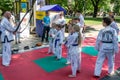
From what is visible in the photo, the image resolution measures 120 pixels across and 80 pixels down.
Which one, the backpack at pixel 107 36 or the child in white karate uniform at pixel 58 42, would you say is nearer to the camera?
the backpack at pixel 107 36

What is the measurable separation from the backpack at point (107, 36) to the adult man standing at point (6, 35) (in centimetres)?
321

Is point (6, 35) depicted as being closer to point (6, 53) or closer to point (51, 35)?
point (6, 53)

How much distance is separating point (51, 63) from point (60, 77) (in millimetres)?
1517

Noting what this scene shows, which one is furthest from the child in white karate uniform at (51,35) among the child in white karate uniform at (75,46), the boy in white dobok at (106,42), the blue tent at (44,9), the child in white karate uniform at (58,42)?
the blue tent at (44,9)

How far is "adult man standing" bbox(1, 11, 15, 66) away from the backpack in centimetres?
321

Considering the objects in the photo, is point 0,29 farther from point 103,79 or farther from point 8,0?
point 8,0

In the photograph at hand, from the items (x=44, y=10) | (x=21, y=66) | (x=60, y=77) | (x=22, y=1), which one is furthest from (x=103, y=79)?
(x=22, y=1)

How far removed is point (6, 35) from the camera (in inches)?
309

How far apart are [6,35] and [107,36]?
3.52m

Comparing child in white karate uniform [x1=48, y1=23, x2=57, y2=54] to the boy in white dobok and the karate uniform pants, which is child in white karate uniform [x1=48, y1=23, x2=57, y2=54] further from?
the boy in white dobok

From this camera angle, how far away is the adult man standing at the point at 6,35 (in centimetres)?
774

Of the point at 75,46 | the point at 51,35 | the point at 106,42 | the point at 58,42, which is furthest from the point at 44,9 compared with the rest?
the point at 106,42

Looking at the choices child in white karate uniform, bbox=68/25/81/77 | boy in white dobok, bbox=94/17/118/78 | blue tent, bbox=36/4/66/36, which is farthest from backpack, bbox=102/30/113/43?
blue tent, bbox=36/4/66/36

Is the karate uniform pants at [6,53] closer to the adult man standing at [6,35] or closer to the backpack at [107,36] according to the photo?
the adult man standing at [6,35]
